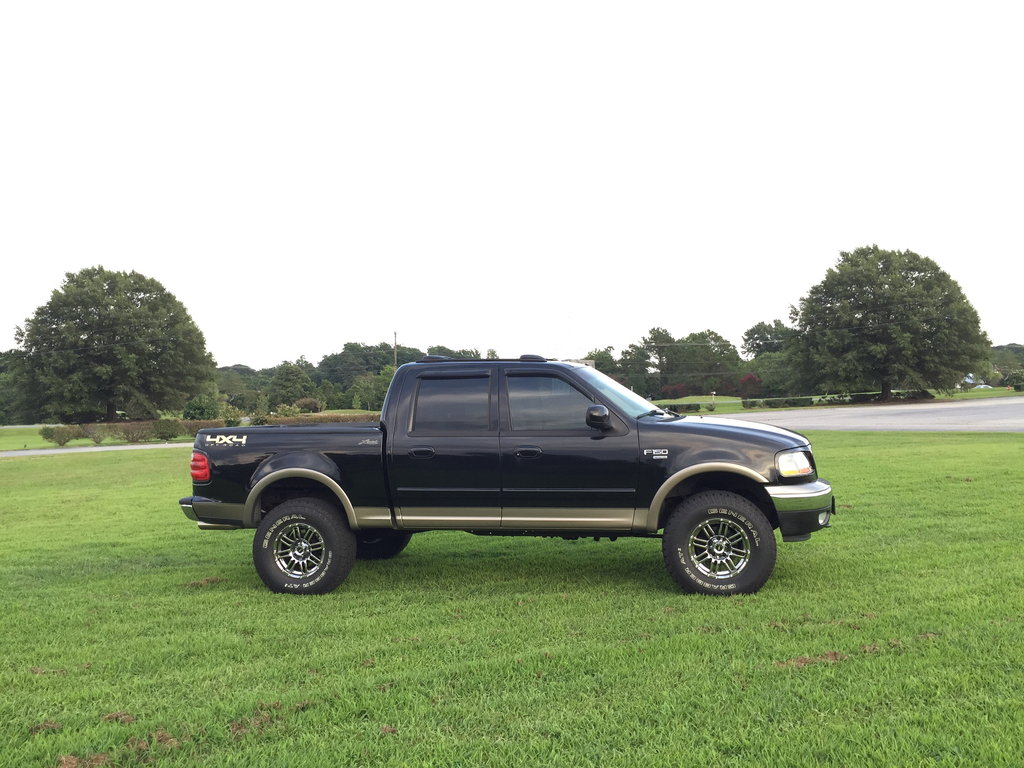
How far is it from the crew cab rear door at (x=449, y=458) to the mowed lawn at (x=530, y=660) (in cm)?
65

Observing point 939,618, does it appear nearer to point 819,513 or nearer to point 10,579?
point 819,513

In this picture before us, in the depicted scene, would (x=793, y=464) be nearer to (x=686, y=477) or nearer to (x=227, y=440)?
(x=686, y=477)

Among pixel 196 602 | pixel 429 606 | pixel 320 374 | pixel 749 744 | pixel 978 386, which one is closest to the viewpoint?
pixel 749 744

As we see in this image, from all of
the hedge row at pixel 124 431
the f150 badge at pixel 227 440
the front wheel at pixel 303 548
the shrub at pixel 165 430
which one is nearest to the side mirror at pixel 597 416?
the front wheel at pixel 303 548

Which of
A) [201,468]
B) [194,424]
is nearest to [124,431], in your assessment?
[194,424]

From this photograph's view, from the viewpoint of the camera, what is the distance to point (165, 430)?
42906 mm

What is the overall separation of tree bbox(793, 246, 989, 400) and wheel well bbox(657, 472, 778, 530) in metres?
62.9

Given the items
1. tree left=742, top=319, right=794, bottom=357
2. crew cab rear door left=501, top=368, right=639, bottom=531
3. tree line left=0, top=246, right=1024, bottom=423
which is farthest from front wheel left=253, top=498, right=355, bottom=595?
tree left=742, top=319, right=794, bottom=357

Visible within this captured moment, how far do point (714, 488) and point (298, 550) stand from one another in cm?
363

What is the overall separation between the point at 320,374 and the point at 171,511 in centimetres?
11276

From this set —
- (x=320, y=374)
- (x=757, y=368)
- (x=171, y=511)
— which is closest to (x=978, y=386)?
(x=757, y=368)

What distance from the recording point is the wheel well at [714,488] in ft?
21.0

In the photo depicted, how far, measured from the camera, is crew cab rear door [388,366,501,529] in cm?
657

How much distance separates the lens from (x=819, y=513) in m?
6.20
